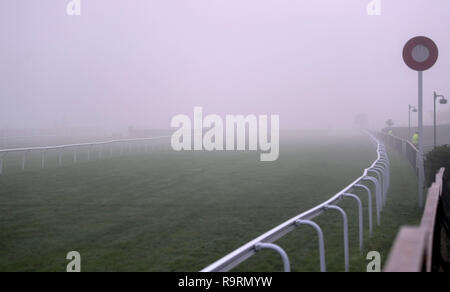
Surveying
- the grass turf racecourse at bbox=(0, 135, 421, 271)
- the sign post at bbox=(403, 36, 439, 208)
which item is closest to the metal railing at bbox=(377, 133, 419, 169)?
the grass turf racecourse at bbox=(0, 135, 421, 271)

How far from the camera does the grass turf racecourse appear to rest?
4879mm

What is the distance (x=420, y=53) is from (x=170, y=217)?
4.88 m

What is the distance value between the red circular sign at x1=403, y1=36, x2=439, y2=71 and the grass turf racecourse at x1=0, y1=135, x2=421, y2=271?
2.37 meters

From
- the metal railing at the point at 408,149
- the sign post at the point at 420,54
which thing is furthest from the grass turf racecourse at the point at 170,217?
the sign post at the point at 420,54

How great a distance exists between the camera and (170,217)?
7094 millimetres

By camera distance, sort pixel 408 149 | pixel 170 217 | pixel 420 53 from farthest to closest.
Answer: pixel 408 149
pixel 420 53
pixel 170 217

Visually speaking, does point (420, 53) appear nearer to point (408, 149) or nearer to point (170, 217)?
point (170, 217)

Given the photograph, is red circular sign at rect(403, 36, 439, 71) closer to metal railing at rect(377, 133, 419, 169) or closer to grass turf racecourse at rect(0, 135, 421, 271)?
grass turf racecourse at rect(0, 135, 421, 271)

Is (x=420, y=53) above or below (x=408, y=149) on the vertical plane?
above

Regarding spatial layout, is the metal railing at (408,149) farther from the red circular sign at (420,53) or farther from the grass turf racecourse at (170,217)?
the red circular sign at (420,53)

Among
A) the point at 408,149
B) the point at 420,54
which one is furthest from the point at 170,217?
the point at 408,149

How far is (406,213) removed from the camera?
7102 millimetres

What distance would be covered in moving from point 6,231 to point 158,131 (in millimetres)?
38278
